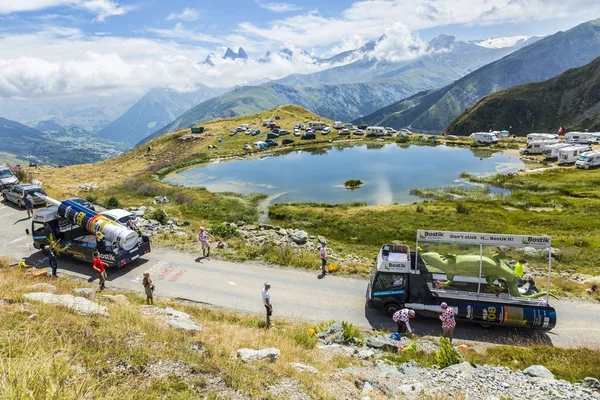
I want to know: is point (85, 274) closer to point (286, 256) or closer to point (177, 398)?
point (286, 256)

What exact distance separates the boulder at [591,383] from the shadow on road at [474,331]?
4229 mm

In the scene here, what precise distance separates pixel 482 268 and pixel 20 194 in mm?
38206

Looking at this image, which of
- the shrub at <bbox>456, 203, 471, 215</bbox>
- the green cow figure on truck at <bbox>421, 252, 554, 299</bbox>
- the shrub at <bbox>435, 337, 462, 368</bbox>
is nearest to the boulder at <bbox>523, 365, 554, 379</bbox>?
the shrub at <bbox>435, 337, 462, 368</bbox>

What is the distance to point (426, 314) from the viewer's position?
1672cm

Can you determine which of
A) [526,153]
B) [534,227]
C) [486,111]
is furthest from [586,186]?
[486,111]

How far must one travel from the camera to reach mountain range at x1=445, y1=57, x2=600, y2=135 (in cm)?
14225

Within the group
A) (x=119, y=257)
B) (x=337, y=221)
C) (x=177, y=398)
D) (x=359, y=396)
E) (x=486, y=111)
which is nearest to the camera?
(x=177, y=398)

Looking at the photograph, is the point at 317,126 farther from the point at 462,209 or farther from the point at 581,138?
the point at 462,209

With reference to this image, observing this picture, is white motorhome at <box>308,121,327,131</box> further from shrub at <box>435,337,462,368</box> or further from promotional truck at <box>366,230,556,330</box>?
shrub at <box>435,337,462,368</box>

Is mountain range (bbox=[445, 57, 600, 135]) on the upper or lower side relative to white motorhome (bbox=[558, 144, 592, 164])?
upper

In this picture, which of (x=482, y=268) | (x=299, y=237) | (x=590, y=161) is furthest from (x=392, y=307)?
(x=590, y=161)

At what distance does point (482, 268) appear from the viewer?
54.5ft

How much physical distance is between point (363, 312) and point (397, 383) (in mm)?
7390

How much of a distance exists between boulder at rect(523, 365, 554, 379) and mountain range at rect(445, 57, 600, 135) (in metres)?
154
